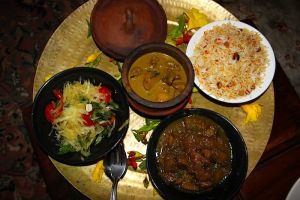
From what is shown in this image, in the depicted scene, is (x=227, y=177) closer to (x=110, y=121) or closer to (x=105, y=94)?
(x=110, y=121)

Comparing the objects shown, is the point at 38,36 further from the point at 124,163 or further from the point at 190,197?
the point at 190,197

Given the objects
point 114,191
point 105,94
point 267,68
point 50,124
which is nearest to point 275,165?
point 267,68

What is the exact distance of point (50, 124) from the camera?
235cm

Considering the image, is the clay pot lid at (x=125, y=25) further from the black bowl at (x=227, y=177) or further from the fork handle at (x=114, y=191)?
the fork handle at (x=114, y=191)

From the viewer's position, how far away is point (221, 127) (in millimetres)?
2305

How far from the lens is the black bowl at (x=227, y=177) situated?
7.13 ft

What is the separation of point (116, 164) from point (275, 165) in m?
1.28

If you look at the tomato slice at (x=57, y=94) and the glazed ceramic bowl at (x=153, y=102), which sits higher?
the glazed ceramic bowl at (x=153, y=102)

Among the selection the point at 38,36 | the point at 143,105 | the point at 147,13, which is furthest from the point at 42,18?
the point at 143,105

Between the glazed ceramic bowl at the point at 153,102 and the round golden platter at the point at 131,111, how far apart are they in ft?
0.96

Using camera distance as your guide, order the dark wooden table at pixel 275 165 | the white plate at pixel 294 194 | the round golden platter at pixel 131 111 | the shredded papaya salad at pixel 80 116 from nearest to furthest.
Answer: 1. the white plate at pixel 294 194
2. the shredded papaya salad at pixel 80 116
3. the round golden platter at pixel 131 111
4. the dark wooden table at pixel 275 165

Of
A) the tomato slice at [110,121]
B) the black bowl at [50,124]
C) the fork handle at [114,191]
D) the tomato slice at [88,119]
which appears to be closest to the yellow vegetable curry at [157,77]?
the black bowl at [50,124]

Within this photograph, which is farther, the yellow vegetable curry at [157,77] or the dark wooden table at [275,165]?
the dark wooden table at [275,165]

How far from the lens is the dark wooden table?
2494 mm
